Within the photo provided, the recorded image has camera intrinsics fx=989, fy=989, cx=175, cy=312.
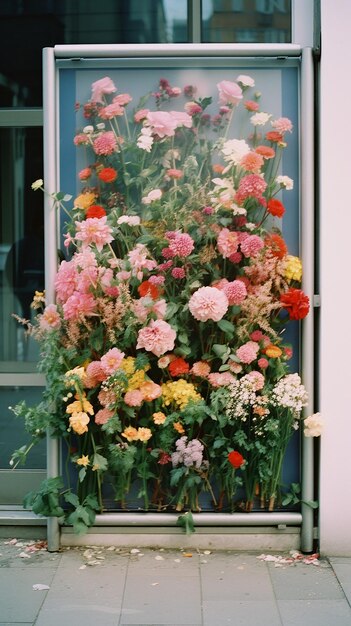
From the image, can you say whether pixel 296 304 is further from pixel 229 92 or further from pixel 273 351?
pixel 229 92

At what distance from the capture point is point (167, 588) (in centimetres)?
478

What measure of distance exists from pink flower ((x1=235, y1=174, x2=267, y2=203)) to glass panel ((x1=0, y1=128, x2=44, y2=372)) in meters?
1.37

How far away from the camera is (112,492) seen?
534 cm

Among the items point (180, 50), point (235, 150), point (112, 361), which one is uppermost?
point (180, 50)

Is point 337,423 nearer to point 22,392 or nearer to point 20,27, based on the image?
point 22,392

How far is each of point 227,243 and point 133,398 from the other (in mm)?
923

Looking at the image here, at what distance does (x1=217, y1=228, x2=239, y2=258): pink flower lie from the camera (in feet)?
16.5

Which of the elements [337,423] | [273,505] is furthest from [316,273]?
[273,505]

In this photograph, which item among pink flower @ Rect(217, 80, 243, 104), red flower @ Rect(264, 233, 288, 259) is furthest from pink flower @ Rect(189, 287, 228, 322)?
pink flower @ Rect(217, 80, 243, 104)

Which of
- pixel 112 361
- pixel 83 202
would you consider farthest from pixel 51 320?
pixel 83 202

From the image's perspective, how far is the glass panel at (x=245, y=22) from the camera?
5656 millimetres

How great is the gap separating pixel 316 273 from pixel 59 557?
79.9 inches

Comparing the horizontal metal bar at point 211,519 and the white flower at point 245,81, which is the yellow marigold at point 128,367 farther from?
the white flower at point 245,81

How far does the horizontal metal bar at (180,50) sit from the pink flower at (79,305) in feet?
4.21
